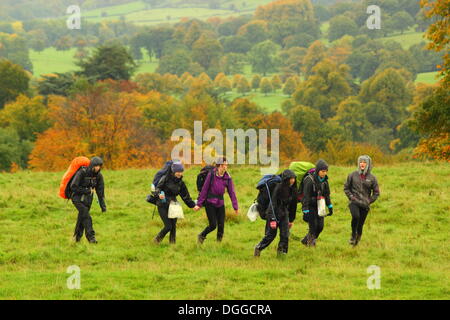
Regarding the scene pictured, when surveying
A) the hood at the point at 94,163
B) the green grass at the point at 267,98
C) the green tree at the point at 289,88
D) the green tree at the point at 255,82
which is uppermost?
the green tree at the point at 255,82

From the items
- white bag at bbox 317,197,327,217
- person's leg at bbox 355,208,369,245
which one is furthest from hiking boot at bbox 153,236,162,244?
person's leg at bbox 355,208,369,245

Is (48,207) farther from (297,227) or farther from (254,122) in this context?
(254,122)

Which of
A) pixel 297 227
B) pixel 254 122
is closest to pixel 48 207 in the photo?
pixel 297 227

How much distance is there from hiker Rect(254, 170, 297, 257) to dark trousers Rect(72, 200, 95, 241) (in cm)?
450

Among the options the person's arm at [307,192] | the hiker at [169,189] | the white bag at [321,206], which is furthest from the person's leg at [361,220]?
the hiker at [169,189]

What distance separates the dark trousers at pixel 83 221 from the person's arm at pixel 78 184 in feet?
1.03

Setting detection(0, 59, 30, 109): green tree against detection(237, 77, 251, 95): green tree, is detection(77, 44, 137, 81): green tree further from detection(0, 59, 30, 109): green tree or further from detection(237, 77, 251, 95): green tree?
detection(237, 77, 251, 95): green tree

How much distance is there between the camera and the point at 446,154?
26.8m

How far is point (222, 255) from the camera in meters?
16.1

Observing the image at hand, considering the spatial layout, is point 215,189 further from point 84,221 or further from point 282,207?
point 84,221

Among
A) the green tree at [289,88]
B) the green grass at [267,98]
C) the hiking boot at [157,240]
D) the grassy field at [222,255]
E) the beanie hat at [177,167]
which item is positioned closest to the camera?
the grassy field at [222,255]

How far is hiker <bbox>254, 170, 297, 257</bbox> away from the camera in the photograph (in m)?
15.2

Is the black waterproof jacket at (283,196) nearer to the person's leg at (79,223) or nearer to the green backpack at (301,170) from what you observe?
the green backpack at (301,170)

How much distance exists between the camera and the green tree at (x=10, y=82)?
300 ft
